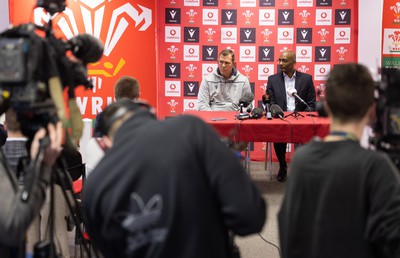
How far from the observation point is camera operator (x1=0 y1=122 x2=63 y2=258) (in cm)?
154

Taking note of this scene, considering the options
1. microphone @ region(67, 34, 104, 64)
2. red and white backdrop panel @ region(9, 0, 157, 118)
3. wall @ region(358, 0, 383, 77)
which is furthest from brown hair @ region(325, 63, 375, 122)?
wall @ region(358, 0, 383, 77)

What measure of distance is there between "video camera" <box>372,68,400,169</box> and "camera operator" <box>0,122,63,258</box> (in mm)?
1068

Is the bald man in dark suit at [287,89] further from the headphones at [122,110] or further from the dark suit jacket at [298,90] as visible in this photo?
the headphones at [122,110]

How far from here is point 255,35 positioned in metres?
6.61

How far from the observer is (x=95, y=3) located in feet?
20.5

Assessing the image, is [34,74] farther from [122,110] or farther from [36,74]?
[122,110]

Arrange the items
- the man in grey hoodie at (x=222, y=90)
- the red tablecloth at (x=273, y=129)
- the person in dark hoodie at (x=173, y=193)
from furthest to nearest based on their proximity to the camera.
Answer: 1. the man in grey hoodie at (x=222, y=90)
2. the red tablecloth at (x=273, y=129)
3. the person in dark hoodie at (x=173, y=193)

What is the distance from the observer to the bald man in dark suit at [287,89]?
5691 mm

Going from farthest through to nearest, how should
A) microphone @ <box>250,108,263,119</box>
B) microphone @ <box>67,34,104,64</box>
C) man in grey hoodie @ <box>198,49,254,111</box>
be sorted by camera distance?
man in grey hoodie @ <box>198,49,254,111</box>, microphone @ <box>250,108,263,119</box>, microphone @ <box>67,34,104,64</box>

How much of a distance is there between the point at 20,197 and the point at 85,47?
596 mm

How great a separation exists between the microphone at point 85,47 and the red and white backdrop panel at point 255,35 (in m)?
4.87

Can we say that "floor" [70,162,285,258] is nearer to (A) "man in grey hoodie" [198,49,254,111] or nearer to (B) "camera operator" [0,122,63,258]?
(A) "man in grey hoodie" [198,49,254,111]

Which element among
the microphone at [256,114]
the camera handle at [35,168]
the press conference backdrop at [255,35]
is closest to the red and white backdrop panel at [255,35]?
the press conference backdrop at [255,35]

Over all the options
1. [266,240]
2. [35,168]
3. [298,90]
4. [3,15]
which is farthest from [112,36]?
[35,168]
